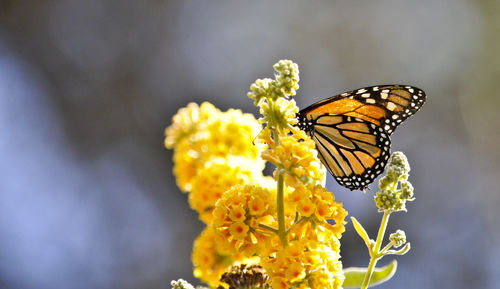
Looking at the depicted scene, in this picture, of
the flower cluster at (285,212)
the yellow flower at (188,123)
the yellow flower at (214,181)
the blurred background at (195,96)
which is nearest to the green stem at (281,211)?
the flower cluster at (285,212)

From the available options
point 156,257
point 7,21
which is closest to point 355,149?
point 156,257

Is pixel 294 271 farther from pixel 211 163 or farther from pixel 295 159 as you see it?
pixel 211 163

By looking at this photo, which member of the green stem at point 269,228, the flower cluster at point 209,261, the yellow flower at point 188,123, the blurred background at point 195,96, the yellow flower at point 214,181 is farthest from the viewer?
the blurred background at point 195,96

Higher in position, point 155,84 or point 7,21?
point 7,21

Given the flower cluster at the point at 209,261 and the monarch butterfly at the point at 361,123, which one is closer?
the flower cluster at the point at 209,261

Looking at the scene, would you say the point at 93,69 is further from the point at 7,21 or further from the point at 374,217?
the point at 374,217

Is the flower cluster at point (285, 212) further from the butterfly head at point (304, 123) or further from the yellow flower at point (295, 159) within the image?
the butterfly head at point (304, 123)
